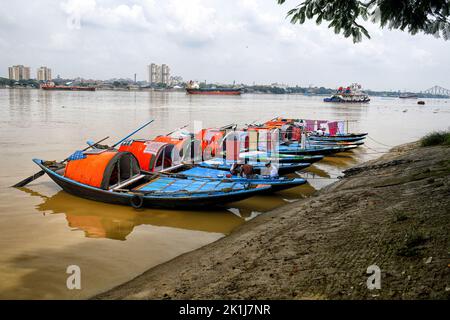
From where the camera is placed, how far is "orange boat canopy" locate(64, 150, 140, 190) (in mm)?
11859

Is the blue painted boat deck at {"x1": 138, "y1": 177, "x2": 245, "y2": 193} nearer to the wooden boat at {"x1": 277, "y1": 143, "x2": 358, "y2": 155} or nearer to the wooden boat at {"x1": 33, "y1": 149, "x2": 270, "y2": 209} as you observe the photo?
the wooden boat at {"x1": 33, "y1": 149, "x2": 270, "y2": 209}

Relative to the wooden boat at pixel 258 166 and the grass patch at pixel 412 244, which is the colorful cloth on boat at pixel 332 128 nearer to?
the wooden boat at pixel 258 166

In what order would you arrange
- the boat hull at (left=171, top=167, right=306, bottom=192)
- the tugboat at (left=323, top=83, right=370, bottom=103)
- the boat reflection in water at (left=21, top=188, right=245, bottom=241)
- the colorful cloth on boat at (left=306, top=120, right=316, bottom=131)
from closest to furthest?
the boat reflection in water at (left=21, top=188, right=245, bottom=241)
the boat hull at (left=171, top=167, right=306, bottom=192)
the colorful cloth on boat at (left=306, top=120, right=316, bottom=131)
the tugboat at (left=323, top=83, right=370, bottom=103)

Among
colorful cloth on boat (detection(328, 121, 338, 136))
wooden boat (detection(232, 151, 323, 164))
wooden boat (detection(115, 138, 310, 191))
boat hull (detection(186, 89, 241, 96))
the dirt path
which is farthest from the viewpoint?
boat hull (detection(186, 89, 241, 96))

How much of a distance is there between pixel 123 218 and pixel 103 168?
1930 mm

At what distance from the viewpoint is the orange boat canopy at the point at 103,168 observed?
1186 centimetres

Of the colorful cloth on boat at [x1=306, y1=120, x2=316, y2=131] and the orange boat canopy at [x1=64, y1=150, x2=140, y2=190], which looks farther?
the colorful cloth on boat at [x1=306, y1=120, x2=316, y2=131]

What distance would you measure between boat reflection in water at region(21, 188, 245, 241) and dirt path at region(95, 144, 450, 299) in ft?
5.34

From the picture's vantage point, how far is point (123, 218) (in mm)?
10977

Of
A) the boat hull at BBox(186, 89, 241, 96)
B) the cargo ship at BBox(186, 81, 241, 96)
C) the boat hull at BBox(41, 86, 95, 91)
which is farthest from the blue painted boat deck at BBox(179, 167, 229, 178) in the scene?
the boat hull at BBox(41, 86, 95, 91)

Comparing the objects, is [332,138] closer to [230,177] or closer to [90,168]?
[230,177]

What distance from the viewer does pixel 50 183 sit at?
48.6 ft
